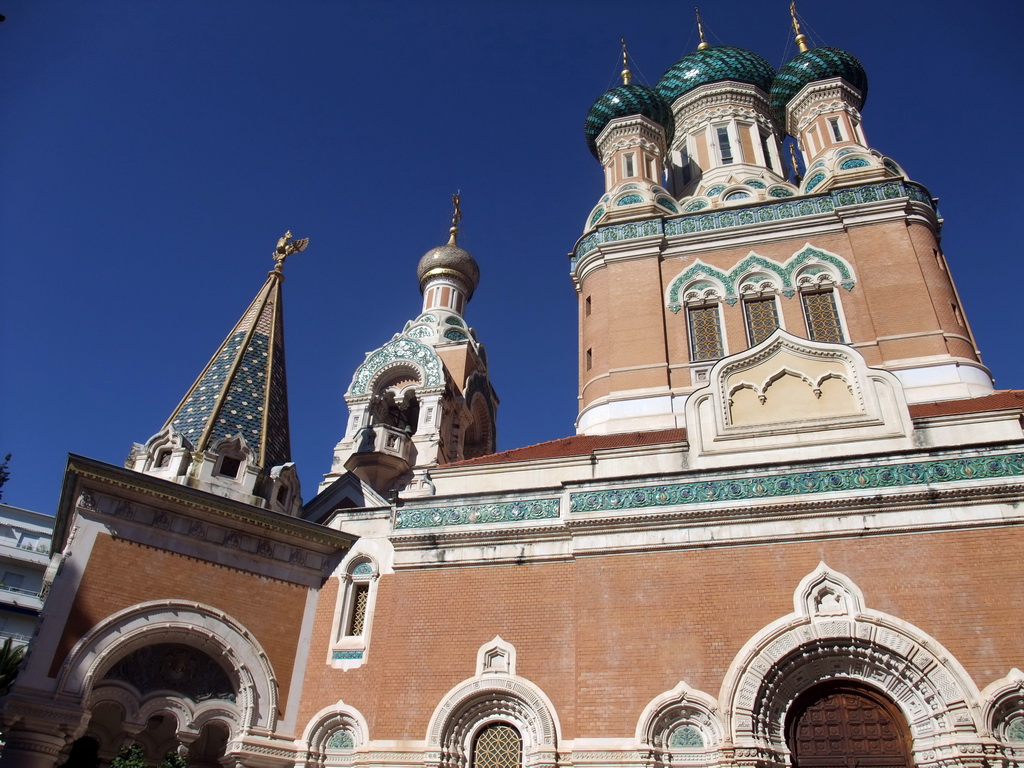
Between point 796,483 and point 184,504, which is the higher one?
point 796,483

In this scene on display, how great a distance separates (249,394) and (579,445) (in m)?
5.33

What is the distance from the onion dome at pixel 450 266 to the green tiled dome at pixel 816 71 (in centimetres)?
1089

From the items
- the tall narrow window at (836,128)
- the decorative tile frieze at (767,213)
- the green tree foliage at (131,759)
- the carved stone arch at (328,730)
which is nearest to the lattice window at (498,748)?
the carved stone arch at (328,730)

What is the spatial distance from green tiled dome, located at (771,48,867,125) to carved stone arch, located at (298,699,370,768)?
57.6 feet

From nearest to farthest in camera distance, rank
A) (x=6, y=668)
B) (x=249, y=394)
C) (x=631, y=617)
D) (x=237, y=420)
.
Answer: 1. (x=631, y=617)
2. (x=237, y=420)
3. (x=249, y=394)
4. (x=6, y=668)

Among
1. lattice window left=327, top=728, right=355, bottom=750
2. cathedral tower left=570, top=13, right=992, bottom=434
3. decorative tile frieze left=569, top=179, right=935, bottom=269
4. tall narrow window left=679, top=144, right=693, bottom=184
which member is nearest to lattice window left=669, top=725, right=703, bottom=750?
lattice window left=327, top=728, right=355, bottom=750

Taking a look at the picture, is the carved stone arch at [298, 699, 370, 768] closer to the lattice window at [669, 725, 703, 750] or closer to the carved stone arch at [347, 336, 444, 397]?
the lattice window at [669, 725, 703, 750]

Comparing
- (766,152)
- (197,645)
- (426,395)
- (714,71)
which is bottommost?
(197,645)

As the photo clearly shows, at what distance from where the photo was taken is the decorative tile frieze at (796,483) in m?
8.69

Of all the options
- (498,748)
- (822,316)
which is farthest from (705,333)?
(498,748)

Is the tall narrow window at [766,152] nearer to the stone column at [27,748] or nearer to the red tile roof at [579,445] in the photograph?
the red tile roof at [579,445]

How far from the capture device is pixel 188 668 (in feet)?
31.2

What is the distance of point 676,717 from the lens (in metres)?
8.34

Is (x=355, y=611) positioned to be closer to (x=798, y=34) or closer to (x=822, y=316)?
(x=822, y=316)
